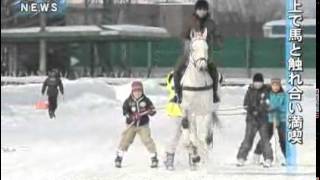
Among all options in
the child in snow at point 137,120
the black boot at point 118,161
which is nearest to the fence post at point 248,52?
the child in snow at point 137,120

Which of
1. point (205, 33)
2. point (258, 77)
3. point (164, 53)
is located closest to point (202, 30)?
point (205, 33)

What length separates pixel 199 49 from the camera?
16.7 feet

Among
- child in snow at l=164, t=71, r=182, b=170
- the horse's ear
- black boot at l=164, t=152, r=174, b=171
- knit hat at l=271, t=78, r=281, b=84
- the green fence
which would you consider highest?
the horse's ear

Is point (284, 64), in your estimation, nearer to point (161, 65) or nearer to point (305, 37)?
point (305, 37)

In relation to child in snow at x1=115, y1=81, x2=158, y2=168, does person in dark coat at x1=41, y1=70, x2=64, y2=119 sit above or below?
above

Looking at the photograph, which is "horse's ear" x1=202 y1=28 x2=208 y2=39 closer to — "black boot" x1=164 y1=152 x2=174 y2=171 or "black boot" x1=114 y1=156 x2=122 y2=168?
"black boot" x1=164 y1=152 x2=174 y2=171

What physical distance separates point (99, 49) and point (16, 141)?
824 mm

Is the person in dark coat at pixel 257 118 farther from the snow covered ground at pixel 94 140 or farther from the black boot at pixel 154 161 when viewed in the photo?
the black boot at pixel 154 161

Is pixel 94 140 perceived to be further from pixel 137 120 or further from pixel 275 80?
pixel 275 80

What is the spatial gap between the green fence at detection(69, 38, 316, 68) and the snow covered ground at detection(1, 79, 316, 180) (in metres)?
0.14

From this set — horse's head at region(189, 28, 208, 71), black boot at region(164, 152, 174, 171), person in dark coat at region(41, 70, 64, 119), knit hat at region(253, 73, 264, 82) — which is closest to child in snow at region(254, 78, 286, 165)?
knit hat at region(253, 73, 264, 82)

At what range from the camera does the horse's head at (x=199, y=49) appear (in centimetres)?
510

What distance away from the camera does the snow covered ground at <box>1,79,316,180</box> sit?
529 cm

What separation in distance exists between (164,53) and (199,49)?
0.33m
